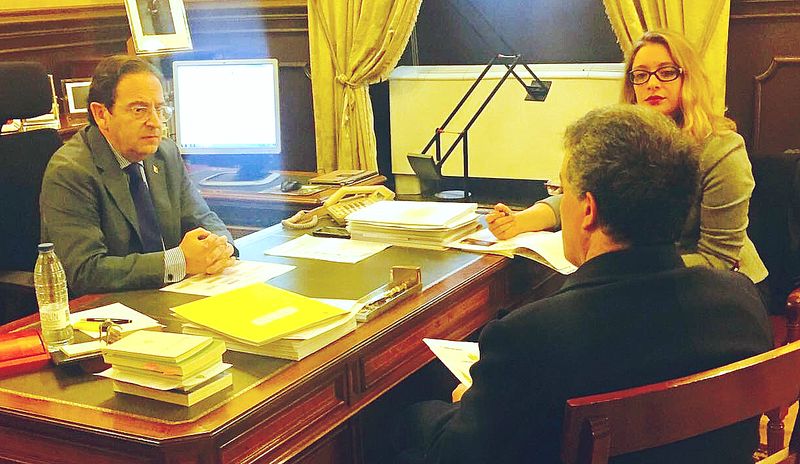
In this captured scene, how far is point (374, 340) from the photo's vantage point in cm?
173

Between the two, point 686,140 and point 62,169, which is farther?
point 62,169

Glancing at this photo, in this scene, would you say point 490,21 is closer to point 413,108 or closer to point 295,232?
point 413,108

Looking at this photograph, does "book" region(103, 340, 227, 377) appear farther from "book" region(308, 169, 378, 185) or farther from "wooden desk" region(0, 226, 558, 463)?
"book" region(308, 169, 378, 185)

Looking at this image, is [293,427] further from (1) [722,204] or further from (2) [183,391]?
(1) [722,204]

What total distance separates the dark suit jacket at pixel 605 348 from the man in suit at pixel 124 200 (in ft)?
3.31

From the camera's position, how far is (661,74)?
238 cm

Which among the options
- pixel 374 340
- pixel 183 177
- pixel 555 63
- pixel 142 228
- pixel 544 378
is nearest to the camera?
pixel 544 378

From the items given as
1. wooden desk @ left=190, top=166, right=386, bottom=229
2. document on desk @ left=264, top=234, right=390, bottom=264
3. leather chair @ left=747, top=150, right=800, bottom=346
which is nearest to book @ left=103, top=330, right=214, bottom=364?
document on desk @ left=264, top=234, right=390, bottom=264

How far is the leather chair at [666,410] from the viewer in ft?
3.77

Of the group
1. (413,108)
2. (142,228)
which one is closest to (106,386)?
(142,228)

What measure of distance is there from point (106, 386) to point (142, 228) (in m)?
0.91

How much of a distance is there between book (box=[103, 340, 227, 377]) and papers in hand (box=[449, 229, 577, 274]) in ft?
3.26

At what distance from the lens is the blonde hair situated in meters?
2.31

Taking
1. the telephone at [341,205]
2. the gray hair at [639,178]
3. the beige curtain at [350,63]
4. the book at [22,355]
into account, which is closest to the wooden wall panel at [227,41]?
the beige curtain at [350,63]
